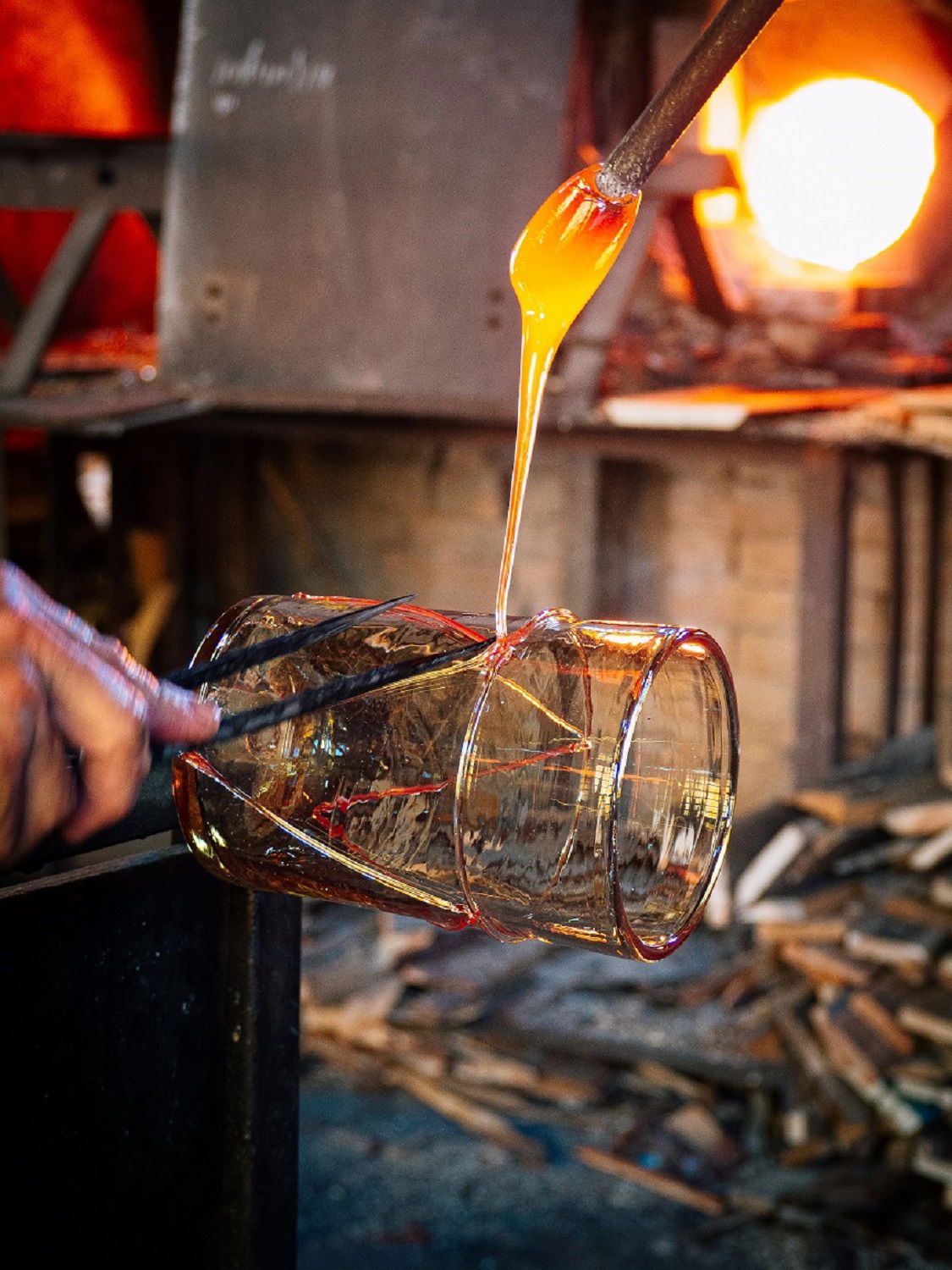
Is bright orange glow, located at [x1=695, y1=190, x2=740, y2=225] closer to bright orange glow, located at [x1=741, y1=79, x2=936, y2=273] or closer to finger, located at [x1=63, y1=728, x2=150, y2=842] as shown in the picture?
bright orange glow, located at [x1=741, y1=79, x2=936, y2=273]

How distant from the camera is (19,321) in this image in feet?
19.0

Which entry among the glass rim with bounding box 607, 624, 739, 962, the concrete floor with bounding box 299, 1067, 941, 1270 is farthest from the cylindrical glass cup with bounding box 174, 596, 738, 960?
the concrete floor with bounding box 299, 1067, 941, 1270

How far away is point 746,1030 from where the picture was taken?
4863 millimetres

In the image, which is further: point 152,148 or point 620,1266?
point 152,148

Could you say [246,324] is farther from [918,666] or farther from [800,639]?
[918,666]

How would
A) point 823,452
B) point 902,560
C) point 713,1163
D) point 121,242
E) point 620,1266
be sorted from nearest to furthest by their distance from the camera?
point 620,1266
point 713,1163
point 823,452
point 902,560
point 121,242

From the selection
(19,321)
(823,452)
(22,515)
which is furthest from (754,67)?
(22,515)

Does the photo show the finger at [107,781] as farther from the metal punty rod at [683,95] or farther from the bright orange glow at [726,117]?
the bright orange glow at [726,117]

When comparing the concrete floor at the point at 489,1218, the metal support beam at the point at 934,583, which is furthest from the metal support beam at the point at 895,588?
the concrete floor at the point at 489,1218

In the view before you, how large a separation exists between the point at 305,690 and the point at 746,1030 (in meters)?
4.20

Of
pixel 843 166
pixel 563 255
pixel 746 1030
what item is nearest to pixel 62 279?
pixel 843 166

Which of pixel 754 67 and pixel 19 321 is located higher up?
pixel 754 67

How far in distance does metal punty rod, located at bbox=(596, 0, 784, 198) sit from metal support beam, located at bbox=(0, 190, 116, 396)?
4.69 metres

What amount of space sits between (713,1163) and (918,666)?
8.92 ft
